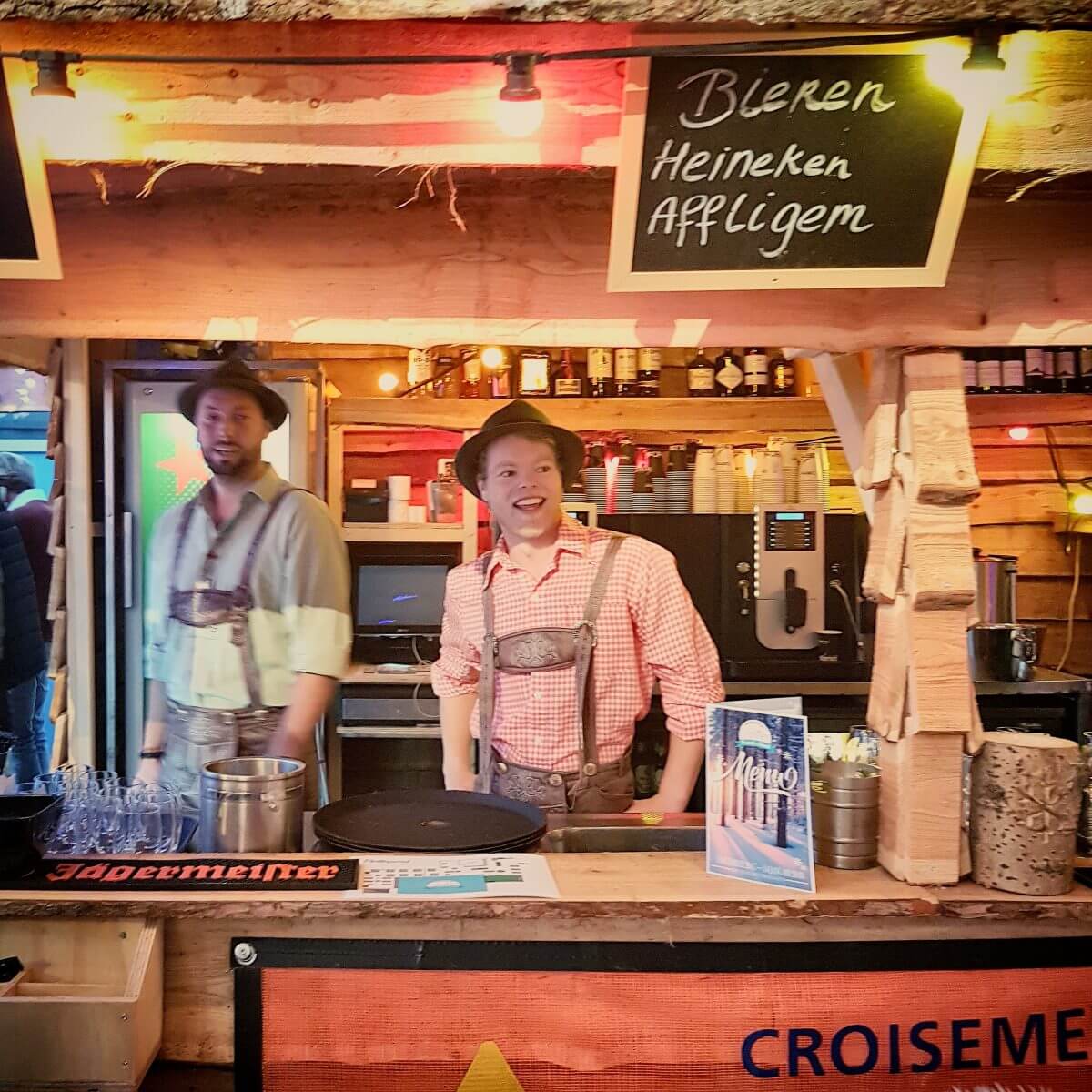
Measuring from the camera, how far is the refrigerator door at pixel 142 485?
182 inches

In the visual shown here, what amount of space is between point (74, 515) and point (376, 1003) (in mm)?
3304

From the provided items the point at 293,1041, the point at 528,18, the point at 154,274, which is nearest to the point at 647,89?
Result: the point at 528,18

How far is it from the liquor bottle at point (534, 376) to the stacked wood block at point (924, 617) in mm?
3221

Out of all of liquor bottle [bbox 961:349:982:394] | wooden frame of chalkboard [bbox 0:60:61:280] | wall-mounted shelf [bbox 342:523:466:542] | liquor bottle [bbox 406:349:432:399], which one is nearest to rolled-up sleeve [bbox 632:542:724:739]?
wooden frame of chalkboard [bbox 0:60:61:280]

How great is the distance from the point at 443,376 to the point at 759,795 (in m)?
3.77

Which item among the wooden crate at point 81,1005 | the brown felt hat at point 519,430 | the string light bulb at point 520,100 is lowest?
the wooden crate at point 81,1005

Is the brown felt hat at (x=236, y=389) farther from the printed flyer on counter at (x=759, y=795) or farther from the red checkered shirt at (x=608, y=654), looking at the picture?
the printed flyer on counter at (x=759, y=795)

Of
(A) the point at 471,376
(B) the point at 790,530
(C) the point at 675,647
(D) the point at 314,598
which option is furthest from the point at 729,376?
(C) the point at 675,647

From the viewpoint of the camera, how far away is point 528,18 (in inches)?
67.8

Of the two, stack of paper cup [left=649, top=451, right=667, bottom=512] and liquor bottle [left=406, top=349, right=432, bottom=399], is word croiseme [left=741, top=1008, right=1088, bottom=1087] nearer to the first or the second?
stack of paper cup [left=649, top=451, right=667, bottom=512]

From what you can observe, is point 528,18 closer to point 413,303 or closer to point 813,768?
point 413,303

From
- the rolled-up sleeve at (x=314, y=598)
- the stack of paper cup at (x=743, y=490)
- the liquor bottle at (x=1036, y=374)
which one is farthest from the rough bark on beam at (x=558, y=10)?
the liquor bottle at (x=1036, y=374)

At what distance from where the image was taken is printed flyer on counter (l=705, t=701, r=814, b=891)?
192 cm

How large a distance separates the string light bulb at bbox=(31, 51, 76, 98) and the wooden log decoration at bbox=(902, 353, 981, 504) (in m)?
1.67
